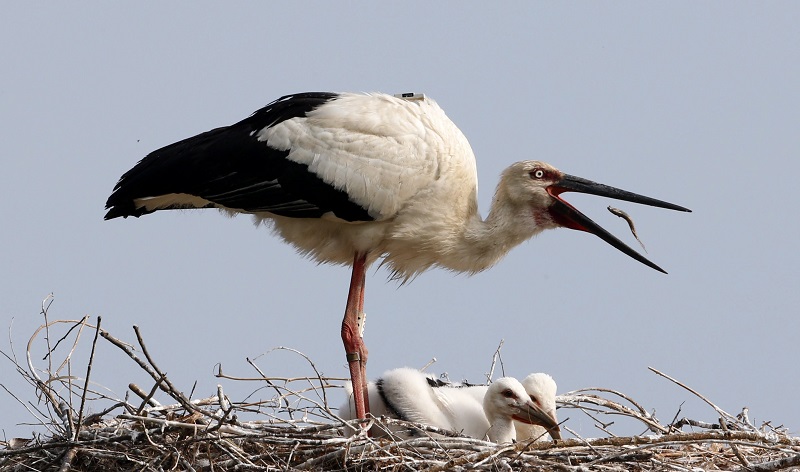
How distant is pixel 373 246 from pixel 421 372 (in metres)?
0.75

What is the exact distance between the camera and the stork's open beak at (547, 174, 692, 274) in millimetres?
7727

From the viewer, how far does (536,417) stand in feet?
23.4

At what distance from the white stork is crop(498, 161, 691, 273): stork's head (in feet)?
3.45

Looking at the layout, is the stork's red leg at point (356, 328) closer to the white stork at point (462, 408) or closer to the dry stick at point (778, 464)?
the white stork at point (462, 408)

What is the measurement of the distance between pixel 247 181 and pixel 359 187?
0.64m

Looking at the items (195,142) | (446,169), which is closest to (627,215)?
(446,169)

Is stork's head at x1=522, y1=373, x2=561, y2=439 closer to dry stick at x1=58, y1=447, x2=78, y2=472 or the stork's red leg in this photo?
the stork's red leg

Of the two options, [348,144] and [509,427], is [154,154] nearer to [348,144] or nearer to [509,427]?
[348,144]

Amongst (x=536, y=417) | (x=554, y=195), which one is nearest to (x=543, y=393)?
(x=536, y=417)

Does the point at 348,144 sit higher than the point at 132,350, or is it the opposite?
the point at 348,144

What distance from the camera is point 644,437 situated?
244 inches

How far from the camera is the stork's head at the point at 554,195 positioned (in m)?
7.71

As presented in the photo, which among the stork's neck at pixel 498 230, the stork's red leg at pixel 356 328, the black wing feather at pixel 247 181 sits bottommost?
the stork's red leg at pixel 356 328

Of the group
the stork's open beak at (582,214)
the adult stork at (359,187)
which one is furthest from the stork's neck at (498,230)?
the stork's open beak at (582,214)
